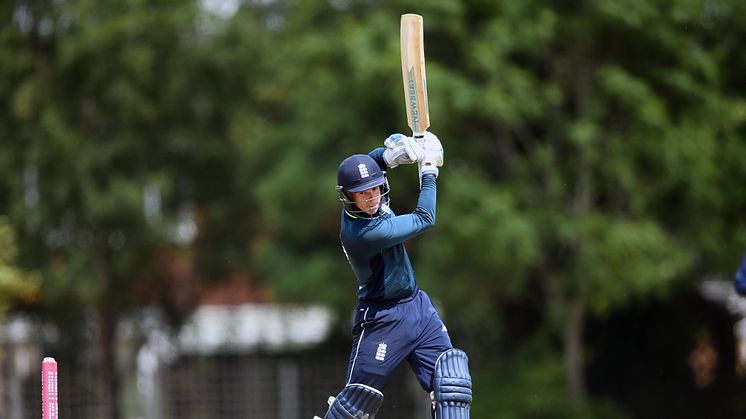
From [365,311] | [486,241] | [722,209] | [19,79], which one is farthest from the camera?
[19,79]

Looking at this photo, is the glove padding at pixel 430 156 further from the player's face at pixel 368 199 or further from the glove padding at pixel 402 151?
the player's face at pixel 368 199

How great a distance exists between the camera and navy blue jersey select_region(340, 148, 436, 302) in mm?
A: 7242

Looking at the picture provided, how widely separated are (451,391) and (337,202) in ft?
36.4

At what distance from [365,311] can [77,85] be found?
15.2 meters

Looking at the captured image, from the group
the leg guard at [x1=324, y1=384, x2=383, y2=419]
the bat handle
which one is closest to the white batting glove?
the bat handle

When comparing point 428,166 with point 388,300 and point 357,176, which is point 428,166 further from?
point 388,300

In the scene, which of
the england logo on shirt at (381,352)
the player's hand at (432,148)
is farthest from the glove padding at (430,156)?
the england logo on shirt at (381,352)

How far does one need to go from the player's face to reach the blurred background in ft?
30.5

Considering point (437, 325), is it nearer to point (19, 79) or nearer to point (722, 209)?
point (722, 209)

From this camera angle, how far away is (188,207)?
23.0 metres

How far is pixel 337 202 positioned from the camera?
1823cm

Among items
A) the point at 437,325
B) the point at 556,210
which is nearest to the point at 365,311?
the point at 437,325

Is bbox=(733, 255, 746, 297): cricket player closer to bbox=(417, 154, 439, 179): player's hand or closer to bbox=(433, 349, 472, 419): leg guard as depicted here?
bbox=(433, 349, 472, 419): leg guard

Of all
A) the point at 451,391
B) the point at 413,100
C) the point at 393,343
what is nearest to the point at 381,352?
the point at 393,343
